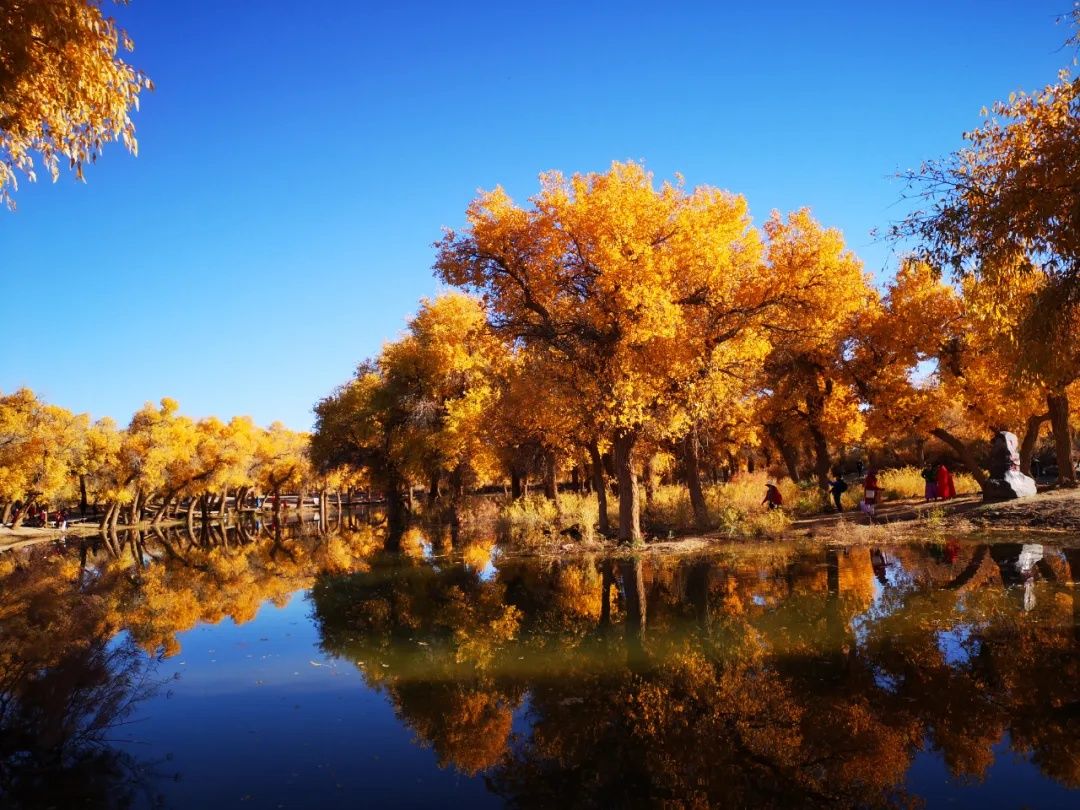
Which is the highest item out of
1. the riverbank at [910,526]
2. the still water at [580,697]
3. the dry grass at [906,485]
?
the dry grass at [906,485]

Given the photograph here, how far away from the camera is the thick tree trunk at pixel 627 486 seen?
A: 1977 cm

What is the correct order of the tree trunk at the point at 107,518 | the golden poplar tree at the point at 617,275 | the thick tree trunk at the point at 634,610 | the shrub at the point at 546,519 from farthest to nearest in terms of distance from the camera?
the tree trunk at the point at 107,518
the shrub at the point at 546,519
the golden poplar tree at the point at 617,275
the thick tree trunk at the point at 634,610

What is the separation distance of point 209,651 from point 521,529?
1640 cm

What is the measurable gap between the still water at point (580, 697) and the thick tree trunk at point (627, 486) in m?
6.06

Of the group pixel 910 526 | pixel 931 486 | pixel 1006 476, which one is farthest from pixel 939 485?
pixel 910 526

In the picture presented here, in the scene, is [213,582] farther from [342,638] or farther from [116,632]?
[342,638]

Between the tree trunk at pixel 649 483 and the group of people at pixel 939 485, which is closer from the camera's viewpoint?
the group of people at pixel 939 485

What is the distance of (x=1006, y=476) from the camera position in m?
21.4

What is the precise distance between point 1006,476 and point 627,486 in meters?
12.2

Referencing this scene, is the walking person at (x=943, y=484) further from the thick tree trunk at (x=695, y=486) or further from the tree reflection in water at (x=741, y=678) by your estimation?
the tree reflection in water at (x=741, y=678)

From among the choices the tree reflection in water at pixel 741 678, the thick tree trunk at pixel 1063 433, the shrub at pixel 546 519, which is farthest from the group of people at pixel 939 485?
the shrub at pixel 546 519

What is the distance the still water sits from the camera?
5.45 m

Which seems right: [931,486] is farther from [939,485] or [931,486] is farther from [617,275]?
[617,275]

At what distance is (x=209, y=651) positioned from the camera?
11.1m
